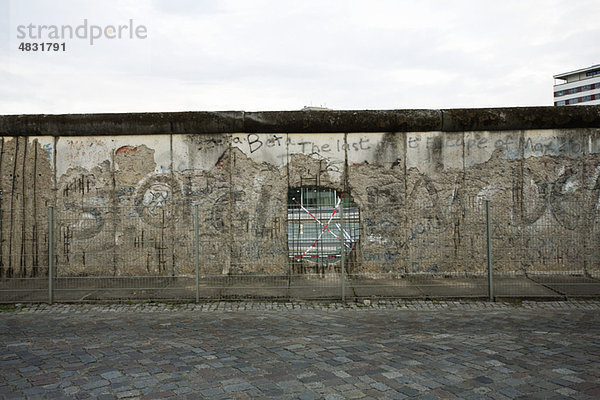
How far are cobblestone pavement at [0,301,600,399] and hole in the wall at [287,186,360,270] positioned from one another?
142 centimetres

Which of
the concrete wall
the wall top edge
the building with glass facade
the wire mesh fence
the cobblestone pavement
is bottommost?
the cobblestone pavement

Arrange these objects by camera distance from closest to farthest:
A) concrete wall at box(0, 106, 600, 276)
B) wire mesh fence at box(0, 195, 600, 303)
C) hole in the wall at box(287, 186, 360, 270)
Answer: wire mesh fence at box(0, 195, 600, 303) → hole in the wall at box(287, 186, 360, 270) → concrete wall at box(0, 106, 600, 276)

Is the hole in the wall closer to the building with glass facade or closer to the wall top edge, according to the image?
the wall top edge

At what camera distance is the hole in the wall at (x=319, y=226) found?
9117mm

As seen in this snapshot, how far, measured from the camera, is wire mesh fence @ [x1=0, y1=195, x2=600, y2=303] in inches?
339

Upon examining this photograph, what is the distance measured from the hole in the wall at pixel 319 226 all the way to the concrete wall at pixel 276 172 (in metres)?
0.21

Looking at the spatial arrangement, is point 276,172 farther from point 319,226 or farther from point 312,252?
point 312,252

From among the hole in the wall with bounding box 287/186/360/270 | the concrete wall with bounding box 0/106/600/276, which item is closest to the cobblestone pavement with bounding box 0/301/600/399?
the hole in the wall with bounding box 287/186/360/270

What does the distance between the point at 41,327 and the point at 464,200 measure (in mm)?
7343

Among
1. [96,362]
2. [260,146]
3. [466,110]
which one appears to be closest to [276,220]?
[260,146]

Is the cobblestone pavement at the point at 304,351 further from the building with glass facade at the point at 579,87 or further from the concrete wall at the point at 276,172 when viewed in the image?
the building with glass facade at the point at 579,87

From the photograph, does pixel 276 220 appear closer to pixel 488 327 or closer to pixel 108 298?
pixel 108 298

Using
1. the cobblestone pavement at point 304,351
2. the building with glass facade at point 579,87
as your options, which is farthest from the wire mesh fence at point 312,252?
the building with glass facade at point 579,87

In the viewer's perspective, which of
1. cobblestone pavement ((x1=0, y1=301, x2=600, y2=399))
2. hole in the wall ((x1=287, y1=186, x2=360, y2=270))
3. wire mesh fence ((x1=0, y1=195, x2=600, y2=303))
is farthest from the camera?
hole in the wall ((x1=287, y1=186, x2=360, y2=270))
